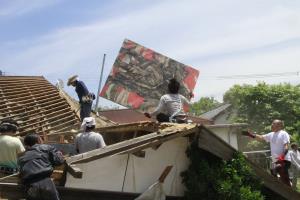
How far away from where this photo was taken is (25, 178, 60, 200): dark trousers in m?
4.97

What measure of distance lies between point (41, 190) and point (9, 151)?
137 cm

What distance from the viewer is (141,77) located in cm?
1706

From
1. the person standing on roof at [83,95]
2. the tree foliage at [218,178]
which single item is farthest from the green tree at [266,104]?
the tree foliage at [218,178]

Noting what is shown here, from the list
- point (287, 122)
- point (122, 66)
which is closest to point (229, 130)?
point (122, 66)

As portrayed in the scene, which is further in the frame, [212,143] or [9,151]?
[212,143]

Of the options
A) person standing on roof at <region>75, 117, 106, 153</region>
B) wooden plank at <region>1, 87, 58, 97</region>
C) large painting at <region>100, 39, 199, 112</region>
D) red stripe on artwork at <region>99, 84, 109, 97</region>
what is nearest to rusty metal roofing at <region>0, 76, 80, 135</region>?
wooden plank at <region>1, 87, 58, 97</region>

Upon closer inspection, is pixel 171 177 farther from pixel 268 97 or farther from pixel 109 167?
pixel 268 97

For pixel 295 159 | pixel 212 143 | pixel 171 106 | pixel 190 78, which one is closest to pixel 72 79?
pixel 171 106

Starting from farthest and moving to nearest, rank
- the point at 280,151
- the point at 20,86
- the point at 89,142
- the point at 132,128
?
1. the point at 20,86
2. the point at 280,151
3. the point at 132,128
4. the point at 89,142

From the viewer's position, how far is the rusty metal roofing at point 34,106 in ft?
35.0

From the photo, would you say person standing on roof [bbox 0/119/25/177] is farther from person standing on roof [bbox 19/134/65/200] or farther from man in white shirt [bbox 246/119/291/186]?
man in white shirt [bbox 246/119/291/186]

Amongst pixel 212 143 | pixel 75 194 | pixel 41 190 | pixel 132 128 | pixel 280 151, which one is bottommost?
pixel 75 194

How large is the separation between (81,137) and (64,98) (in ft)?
20.7

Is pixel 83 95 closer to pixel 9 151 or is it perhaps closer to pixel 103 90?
pixel 9 151
